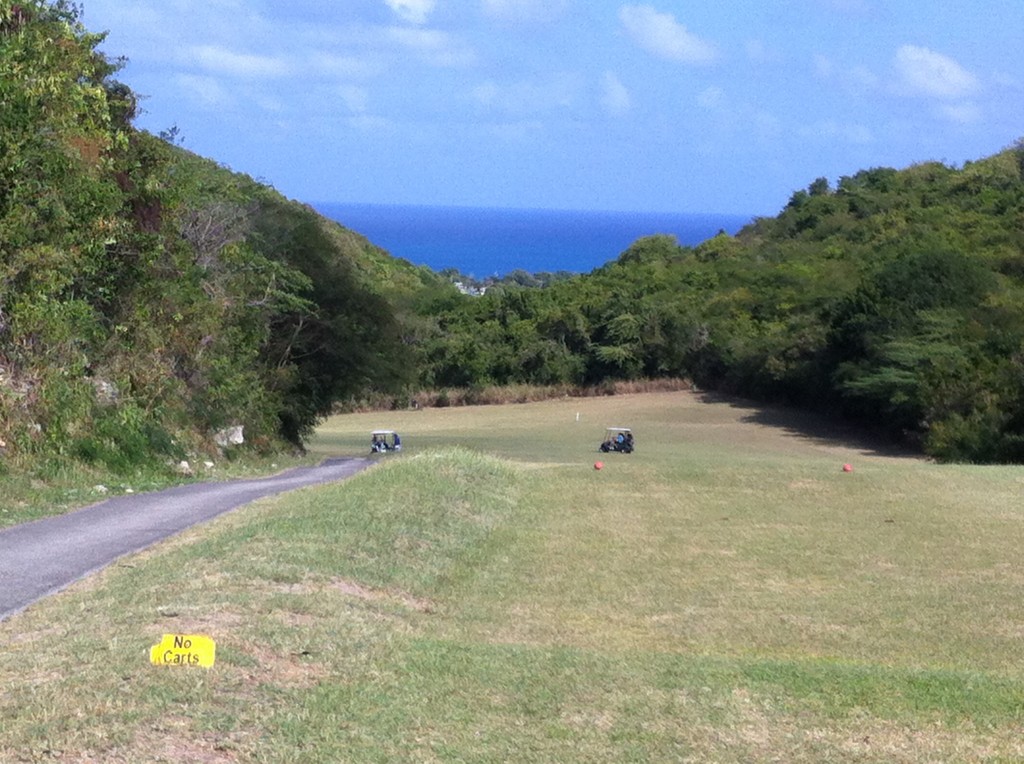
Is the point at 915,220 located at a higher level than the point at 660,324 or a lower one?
higher

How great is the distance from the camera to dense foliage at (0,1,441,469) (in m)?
18.8

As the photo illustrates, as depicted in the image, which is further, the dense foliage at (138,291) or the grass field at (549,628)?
the dense foliage at (138,291)

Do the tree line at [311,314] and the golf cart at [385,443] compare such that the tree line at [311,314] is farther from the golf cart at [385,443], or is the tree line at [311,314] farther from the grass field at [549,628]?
the grass field at [549,628]

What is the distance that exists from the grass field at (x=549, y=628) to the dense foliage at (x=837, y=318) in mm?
24071

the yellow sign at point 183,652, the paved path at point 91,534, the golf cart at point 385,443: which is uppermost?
the yellow sign at point 183,652

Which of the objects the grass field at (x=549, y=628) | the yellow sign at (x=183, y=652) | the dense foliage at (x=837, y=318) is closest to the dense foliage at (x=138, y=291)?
the grass field at (x=549, y=628)

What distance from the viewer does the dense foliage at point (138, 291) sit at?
18.8 meters

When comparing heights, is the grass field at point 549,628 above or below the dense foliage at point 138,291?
below

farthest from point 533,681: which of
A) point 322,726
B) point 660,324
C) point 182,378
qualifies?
point 660,324

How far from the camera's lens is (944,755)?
6398mm

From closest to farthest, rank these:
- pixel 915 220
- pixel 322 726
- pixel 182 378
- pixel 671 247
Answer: pixel 322 726
pixel 182 378
pixel 915 220
pixel 671 247

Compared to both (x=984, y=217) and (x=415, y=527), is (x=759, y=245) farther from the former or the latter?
(x=415, y=527)

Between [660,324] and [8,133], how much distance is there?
60.3 meters

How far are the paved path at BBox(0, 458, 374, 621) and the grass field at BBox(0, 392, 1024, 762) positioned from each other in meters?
0.38
